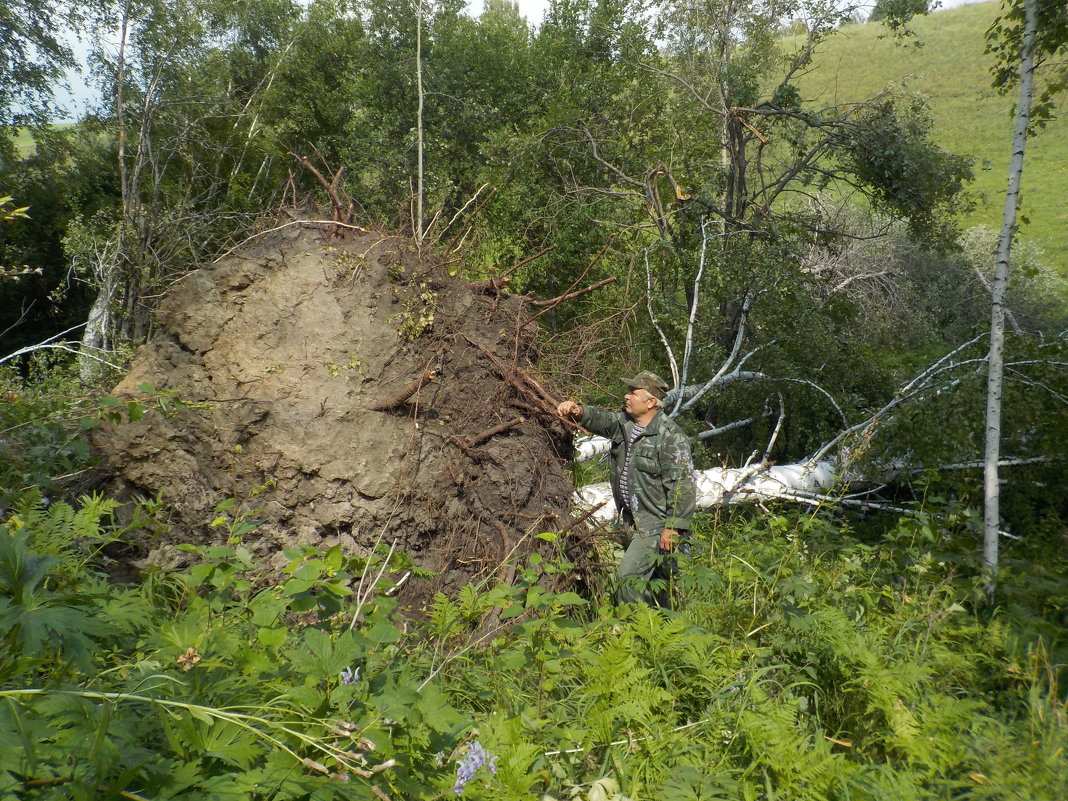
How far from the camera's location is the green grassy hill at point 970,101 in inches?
1038

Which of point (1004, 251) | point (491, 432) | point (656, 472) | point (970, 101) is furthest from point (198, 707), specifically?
point (970, 101)

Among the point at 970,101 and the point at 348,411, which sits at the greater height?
the point at 970,101

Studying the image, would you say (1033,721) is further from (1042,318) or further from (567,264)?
(1042,318)

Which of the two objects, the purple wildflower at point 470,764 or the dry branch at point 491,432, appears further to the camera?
the dry branch at point 491,432

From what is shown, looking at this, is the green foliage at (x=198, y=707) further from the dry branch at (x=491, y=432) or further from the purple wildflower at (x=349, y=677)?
the dry branch at (x=491, y=432)

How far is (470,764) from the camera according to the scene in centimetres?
209

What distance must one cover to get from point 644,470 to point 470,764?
10.8 feet

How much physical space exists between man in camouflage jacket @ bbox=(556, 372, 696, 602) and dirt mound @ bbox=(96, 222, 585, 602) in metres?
0.45

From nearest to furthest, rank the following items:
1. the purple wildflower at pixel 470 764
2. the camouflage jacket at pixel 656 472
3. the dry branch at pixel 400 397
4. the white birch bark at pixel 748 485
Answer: the purple wildflower at pixel 470 764 < the dry branch at pixel 400 397 < the camouflage jacket at pixel 656 472 < the white birch bark at pixel 748 485

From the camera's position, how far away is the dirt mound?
4266mm

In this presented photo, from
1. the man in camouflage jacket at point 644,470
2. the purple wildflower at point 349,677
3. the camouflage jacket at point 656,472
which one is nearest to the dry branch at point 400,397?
the man in camouflage jacket at point 644,470

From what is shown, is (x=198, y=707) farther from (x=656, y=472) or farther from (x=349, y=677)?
(x=656, y=472)

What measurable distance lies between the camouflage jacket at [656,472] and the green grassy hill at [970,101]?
15.0m

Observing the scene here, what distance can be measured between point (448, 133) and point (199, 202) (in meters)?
6.70
